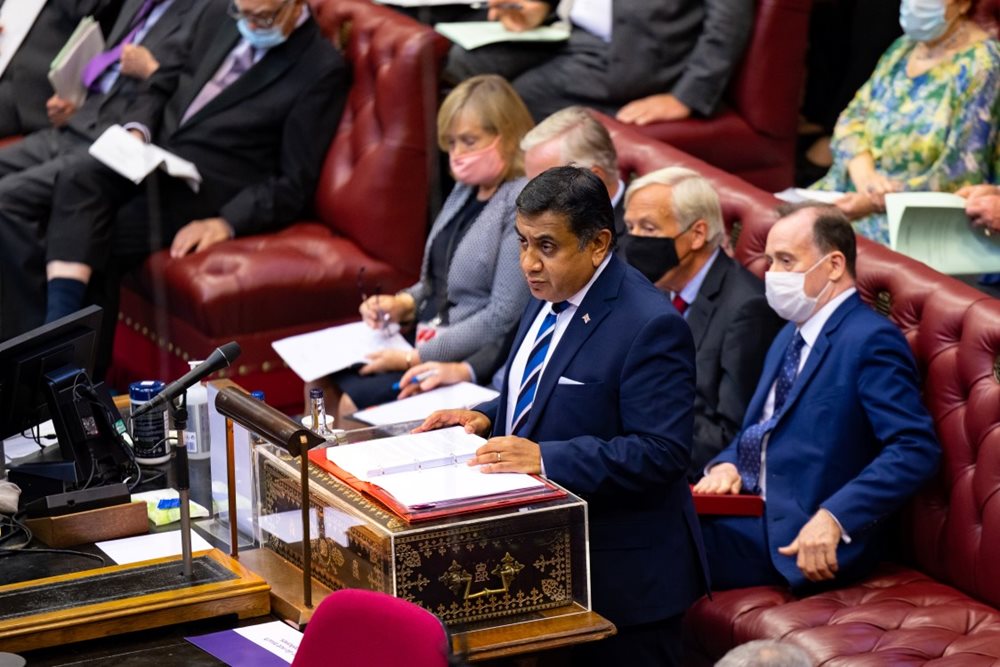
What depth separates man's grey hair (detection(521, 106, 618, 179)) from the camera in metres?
4.03

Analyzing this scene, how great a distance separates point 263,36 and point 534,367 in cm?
247

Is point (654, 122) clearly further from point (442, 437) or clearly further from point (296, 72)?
point (442, 437)

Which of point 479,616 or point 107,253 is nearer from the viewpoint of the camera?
point 479,616

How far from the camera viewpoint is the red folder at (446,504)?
256 centimetres

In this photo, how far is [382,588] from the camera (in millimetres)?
2559

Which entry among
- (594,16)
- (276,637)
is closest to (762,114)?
(594,16)

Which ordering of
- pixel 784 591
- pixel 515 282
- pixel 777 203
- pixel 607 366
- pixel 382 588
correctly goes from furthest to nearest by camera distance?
pixel 515 282 → pixel 777 203 → pixel 784 591 → pixel 607 366 → pixel 382 588

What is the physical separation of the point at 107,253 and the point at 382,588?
2745mm

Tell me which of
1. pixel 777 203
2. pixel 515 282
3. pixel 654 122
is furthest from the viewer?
pixel 654 122

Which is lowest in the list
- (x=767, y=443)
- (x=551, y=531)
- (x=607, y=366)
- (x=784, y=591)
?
(x=784, y=591)

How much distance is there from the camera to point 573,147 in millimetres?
4027

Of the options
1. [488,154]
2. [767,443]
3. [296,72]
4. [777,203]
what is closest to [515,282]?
[488,154]

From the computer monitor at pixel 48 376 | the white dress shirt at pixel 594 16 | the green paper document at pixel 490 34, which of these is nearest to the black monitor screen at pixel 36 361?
the computer monitor at pixel 48 376

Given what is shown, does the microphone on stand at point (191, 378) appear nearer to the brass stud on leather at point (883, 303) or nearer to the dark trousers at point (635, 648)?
the dark trousers at point (635, 648)
